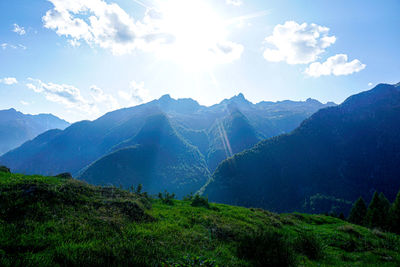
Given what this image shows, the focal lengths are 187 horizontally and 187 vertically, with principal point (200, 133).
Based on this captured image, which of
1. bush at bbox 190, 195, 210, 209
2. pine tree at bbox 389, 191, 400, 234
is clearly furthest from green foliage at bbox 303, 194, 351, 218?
bush at bbox 190, 195, 210, 209

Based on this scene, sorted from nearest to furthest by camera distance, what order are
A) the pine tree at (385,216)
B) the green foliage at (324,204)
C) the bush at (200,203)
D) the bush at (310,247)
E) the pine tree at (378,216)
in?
the bush at (310,247) → the bush at (200,203) → the pine tree at (385,216) → the pine tree at (378,216) → the green foliage at (324,204)

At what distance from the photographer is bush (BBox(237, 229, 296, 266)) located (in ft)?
23.2

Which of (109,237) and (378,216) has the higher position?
(109,237)

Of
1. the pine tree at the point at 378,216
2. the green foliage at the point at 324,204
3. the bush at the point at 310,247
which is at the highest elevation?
the bush at the point at 310,247

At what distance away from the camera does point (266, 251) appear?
24.1ft

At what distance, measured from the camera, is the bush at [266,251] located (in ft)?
23.2

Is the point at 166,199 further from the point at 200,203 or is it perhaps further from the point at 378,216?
the point at 378,216

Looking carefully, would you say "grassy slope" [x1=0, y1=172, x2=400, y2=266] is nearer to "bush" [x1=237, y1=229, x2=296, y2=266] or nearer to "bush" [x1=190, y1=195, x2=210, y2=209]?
"bush" [x1=237, y1=229, x2=296, y2=266]

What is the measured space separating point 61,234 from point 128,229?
2.43 metres

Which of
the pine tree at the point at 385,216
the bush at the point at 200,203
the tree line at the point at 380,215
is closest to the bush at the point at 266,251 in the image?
the bush at the point at 200,203

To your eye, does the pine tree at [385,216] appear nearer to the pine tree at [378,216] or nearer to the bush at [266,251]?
the pine tree at [378,216]

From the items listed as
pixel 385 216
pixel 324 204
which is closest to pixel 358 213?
pixel 385 216

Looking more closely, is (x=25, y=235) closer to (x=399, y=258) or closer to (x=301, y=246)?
(x=301, y=246)

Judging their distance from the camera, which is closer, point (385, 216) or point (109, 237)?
point (109, 237)
